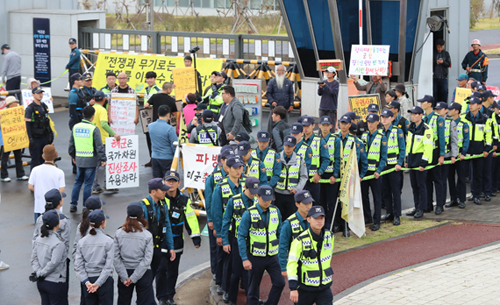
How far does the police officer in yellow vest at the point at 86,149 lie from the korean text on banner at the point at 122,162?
33.4 inches

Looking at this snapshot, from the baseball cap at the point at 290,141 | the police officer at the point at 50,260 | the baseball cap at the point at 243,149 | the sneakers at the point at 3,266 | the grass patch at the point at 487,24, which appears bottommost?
the sneakers at the point at 3,266

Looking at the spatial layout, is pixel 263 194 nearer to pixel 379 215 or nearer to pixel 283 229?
pixel 283 229

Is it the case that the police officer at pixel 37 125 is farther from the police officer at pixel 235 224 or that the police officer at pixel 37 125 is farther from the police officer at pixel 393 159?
the police officer at pixel 235 224

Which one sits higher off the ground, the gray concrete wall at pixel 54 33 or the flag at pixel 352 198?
the gray concrete wall at pixel 54 33

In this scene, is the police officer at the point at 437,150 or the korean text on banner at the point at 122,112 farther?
the korean text on banner at the point at 122,112

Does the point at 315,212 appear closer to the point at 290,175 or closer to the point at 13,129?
the point at 290,175

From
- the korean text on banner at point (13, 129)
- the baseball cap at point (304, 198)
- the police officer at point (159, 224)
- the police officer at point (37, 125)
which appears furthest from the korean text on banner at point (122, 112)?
the baseball cap at point (304, 198)

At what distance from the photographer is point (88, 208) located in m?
Result: 7.92

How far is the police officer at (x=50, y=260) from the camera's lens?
771cm

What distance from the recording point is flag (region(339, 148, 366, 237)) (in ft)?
36.8

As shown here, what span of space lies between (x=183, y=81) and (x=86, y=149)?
4.20m

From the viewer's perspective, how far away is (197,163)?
1200cm

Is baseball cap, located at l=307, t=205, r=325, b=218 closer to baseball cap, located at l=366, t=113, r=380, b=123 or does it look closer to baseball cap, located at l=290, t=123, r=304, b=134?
baseball cap, located at l=290, t=123, r=304, b=134

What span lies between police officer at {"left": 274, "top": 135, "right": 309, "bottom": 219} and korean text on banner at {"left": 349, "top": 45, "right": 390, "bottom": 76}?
6.21 metres
